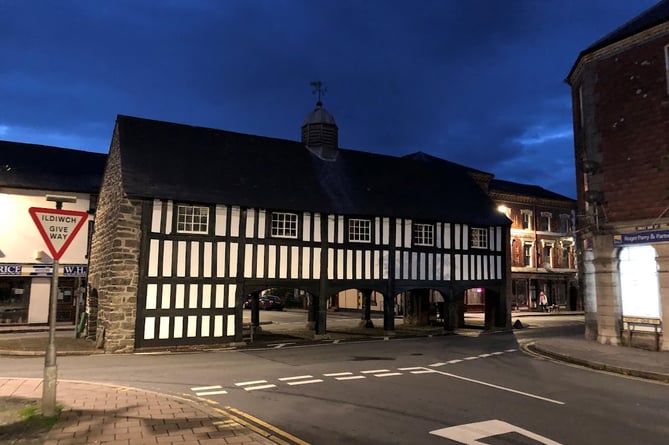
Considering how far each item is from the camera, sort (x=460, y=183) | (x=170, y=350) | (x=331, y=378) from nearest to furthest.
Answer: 1. (x=331, y=378)
2. (x=170, y=350)
3. (x=460, y=183)

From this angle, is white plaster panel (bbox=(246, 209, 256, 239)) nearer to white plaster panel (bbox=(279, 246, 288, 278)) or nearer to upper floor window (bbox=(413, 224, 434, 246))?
white plaster panel (bbox=(279, 246, 288, 278))

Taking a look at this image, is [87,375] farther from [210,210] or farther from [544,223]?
[544,223]

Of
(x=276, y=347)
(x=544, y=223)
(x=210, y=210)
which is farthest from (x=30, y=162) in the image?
(x=544, y=223)

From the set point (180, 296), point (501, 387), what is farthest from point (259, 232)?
point (501, 387)

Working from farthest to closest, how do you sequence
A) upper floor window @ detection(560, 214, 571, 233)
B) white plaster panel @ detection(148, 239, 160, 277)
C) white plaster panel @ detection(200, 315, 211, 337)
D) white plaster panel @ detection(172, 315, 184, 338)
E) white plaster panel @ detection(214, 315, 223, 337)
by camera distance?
upper floor window @ detection(560, 214, 571, 233)
white plaster panel @ detection(214, 315, 223, 337)
white plaster panel @ detection(200, 315, 211, 337)
white plaster panel @ detection(172, 315, 184, 338)
white plaster panel @ detection(148, 239, 160, 277)

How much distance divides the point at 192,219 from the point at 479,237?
14.4m

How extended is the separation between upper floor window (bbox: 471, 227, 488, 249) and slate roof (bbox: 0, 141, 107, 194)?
19701 millimetres

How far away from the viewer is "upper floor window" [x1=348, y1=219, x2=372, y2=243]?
21.6 m

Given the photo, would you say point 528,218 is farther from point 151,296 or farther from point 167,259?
point 151,296

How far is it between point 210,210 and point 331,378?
373 inches

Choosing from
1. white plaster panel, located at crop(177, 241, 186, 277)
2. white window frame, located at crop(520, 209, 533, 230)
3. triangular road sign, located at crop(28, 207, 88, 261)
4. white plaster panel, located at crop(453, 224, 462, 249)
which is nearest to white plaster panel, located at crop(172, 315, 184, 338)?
white plaster panel, located at crop(177, 241, 186, 277)

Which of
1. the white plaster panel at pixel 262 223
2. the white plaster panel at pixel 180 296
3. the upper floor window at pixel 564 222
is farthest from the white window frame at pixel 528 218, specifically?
the white plaster panel at pixel 180 296

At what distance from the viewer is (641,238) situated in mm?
16500

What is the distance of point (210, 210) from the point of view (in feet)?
60.7
